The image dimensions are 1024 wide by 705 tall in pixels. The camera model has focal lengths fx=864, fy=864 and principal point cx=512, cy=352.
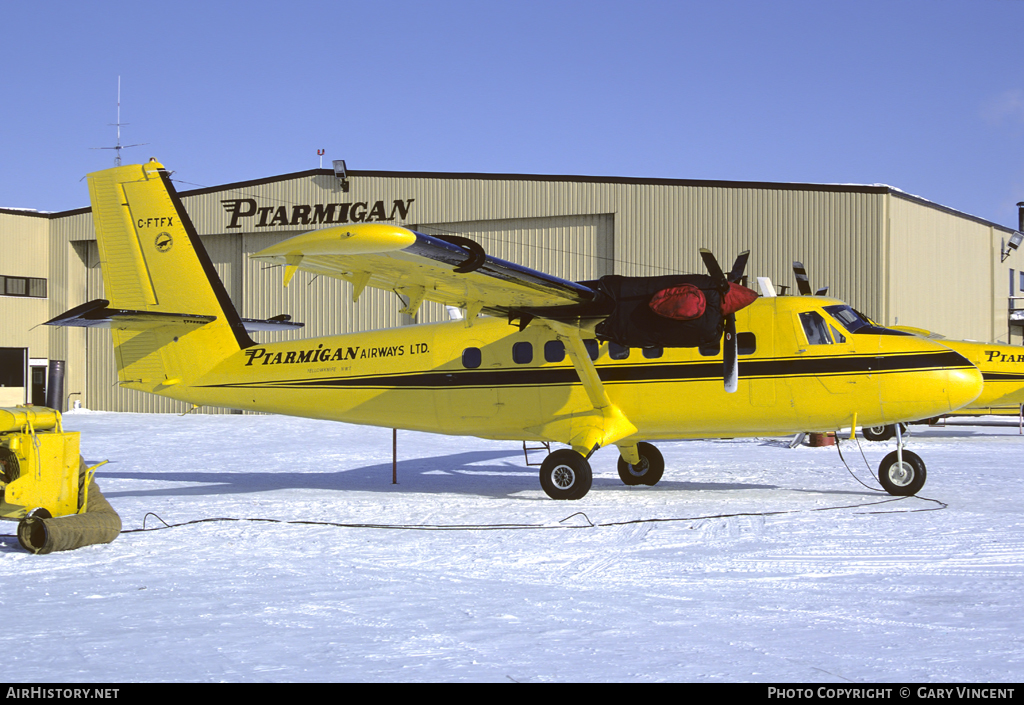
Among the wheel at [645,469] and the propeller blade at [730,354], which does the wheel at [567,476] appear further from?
the propeller blade at [730,354]

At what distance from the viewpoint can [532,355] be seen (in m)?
13.3

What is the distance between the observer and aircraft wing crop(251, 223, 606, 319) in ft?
27.7

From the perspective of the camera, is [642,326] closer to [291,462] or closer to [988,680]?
[988,680]

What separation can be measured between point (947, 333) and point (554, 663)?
3458cm

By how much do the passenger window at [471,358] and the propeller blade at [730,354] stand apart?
150 inches

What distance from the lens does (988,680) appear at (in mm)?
4379

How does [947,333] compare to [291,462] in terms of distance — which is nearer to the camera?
[291,462]

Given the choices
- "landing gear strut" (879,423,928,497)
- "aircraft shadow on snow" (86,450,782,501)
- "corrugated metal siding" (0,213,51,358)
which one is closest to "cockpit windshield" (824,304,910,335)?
"landing gear strut" (879,423,928,497)

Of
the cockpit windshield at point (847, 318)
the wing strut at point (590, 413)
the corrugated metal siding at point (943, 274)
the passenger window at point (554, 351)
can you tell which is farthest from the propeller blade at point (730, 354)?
the corrugated metal siding at point (943, 274)

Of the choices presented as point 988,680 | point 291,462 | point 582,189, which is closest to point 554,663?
point 988,680

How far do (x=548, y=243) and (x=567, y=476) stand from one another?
72.7ft

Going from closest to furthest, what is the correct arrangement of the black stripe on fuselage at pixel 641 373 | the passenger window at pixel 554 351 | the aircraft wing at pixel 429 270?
the aircraft wing at pixel 429 270 → the black stripe on fuselage at pixel 641 373 → the passenger window at pixel 554 351

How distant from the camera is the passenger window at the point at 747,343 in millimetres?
12172

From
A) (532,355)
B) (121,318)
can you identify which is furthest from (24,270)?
(532,355)
